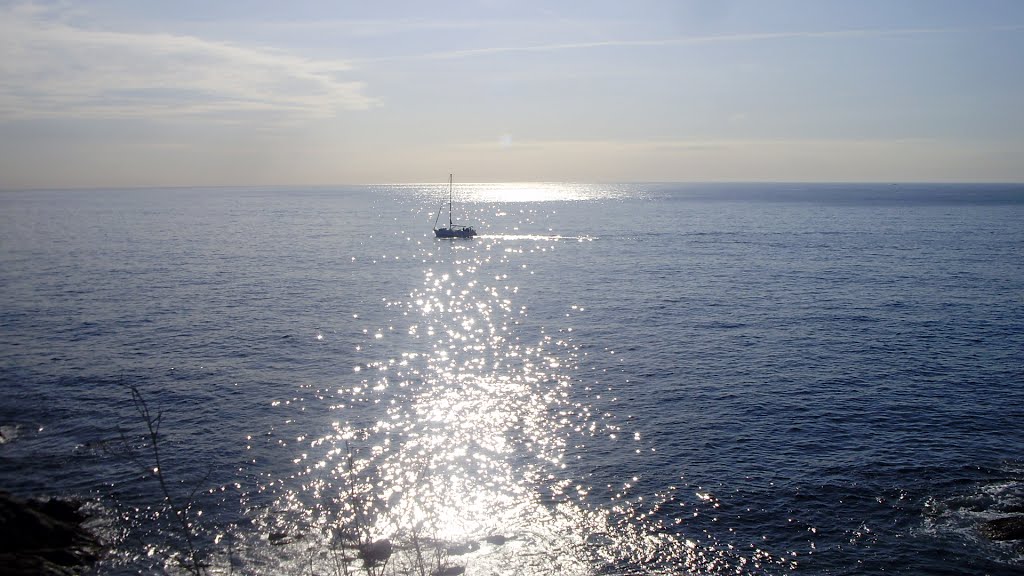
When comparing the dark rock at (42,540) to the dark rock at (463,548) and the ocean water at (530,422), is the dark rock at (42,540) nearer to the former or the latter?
the ocean water at (530,422)

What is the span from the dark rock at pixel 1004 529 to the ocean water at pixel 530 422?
0.98m

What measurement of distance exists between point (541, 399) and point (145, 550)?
29621 mm

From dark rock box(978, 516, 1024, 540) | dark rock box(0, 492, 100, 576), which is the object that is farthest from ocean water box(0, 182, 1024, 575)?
dark rock box(0, 492, 100, 576)

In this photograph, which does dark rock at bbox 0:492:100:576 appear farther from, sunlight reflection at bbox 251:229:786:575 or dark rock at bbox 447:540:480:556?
dark rock at bbox 447:540:480:556

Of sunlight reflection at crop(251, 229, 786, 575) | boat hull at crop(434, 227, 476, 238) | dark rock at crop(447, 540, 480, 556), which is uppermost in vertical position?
boat hull at crop(434, 227, 476, 238)

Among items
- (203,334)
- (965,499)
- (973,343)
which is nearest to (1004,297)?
(973,343)

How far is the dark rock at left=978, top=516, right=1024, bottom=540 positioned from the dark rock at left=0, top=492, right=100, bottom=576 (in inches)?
1718

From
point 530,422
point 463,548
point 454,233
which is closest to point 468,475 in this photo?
point 463,548

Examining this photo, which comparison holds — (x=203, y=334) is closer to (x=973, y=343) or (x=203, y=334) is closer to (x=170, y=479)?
(x=170, y=479)

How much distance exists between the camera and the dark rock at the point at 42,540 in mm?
29453

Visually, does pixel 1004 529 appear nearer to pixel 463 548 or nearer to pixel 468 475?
pixel 463 548

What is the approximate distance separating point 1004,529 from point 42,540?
153 ft

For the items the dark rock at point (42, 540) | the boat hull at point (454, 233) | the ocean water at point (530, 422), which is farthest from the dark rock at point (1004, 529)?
the boat hull at point (454, 233)

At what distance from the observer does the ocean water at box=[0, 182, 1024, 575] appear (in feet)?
113
